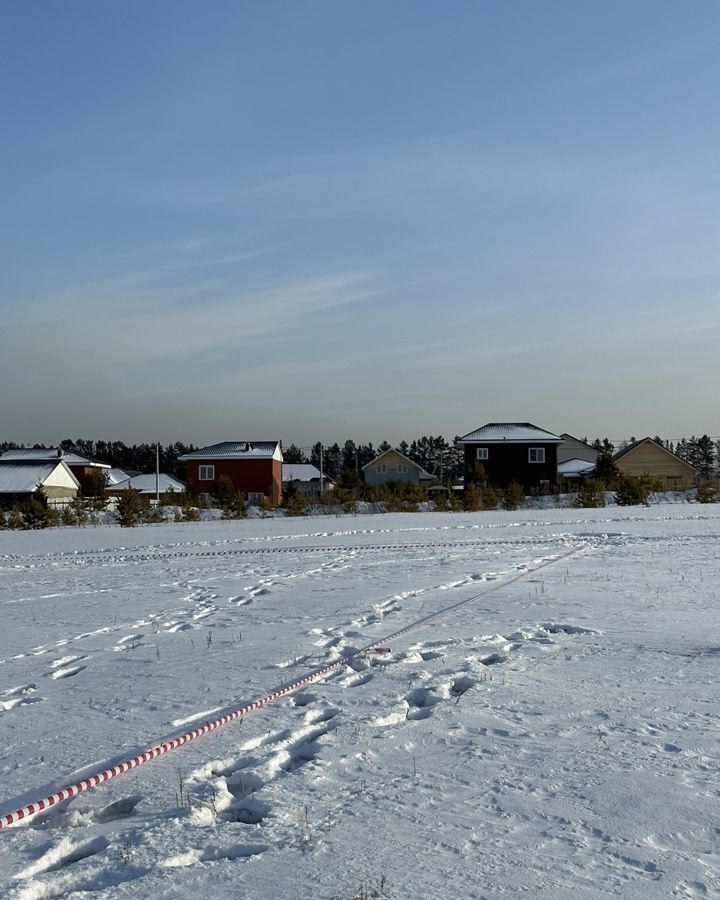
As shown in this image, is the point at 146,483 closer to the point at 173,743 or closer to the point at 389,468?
the point at 389,468

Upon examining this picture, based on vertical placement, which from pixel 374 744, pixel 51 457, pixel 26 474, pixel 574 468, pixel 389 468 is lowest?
pixel 374 744

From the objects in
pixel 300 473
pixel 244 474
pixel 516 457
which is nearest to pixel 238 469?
pixel 244 474

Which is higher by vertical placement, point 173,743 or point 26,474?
point 26,474

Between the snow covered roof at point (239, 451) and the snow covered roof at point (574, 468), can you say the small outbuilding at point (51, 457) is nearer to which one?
the snow covered roof at point (239, 451)

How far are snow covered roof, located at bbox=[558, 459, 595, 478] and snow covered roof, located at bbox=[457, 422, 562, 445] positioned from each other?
15.4 metres

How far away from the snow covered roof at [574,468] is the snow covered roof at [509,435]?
1545 cm

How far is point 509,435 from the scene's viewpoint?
56844mm

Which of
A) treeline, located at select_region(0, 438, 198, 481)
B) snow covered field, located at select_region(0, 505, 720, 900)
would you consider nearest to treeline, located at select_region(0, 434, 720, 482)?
treeline, located at select_region(0, 438, 198, 481)

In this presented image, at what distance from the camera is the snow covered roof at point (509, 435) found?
5625 cm

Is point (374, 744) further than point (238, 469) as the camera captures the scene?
No

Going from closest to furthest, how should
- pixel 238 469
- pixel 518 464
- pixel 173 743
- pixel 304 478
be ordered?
1. pixel 173 743
2. pixel 518 464
3. pixel 238 469
4. pixel 304 478

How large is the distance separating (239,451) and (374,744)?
57260mm

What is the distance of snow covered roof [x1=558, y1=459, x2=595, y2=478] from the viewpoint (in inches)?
2895

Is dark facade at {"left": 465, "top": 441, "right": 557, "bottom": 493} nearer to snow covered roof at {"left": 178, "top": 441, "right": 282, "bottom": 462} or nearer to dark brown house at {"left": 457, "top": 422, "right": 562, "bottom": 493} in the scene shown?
dark brown house at {"left": 457, "top": 422, "right": 562, "bottom": 493}
